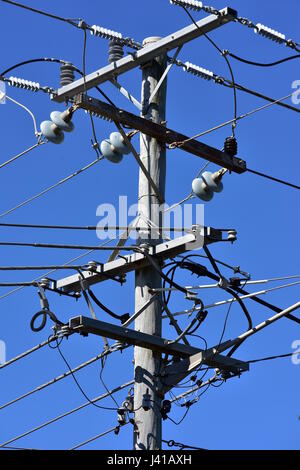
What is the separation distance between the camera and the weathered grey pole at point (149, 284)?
1980 cm

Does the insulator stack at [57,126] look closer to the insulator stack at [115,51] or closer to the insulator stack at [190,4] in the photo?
the insulator stack at [115,51]

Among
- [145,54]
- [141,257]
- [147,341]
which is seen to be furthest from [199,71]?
[147,341]

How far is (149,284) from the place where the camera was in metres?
20.4

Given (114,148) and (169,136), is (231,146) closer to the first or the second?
(169,136)

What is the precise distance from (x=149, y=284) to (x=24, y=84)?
298 centimetres

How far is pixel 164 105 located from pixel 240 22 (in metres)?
1.46

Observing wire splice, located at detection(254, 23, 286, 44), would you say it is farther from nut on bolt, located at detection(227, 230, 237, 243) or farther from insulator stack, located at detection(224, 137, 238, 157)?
nut on bolt, located at detection(227, 230, 237, 243)

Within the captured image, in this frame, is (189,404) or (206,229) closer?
(206,229)

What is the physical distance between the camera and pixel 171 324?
20.4 meters

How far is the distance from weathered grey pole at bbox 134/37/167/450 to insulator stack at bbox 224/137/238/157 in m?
0.78

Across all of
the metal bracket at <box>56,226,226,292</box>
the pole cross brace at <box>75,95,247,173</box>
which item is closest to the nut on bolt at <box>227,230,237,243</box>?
the metal bracket at <box>56,226,226,292</box>
